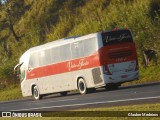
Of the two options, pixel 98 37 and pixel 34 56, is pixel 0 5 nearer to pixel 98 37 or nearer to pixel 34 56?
pixel 34 56

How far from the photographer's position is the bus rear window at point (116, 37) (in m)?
26.4

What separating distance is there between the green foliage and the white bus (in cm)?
542

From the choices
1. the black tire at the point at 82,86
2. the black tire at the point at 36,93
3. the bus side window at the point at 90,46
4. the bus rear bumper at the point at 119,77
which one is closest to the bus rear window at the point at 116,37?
the bus side window at the point at 90,46

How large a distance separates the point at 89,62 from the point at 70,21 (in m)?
25.2

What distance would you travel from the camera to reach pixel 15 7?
63.3m

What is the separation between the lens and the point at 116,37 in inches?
1054

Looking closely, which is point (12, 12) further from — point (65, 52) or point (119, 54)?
point (119, 54)

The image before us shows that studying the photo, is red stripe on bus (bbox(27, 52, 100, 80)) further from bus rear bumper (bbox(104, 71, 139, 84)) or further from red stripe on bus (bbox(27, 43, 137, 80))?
bus rear bumper (bbox(104, 71, 139, 84))

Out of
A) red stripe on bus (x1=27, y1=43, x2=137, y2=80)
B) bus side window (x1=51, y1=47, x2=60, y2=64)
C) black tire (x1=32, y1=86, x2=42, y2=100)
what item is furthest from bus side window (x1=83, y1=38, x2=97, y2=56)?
black tire (x1=32, y1=86, x2=42, y2=100)

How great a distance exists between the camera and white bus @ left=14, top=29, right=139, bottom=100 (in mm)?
26188

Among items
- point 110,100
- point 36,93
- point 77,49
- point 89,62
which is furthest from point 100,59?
point 36,93

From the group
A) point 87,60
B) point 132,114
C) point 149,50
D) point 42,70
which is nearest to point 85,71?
point 87,60

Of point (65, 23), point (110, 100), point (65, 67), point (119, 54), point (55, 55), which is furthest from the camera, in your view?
point (65, 23)

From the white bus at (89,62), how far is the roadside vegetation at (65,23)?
539 cm
